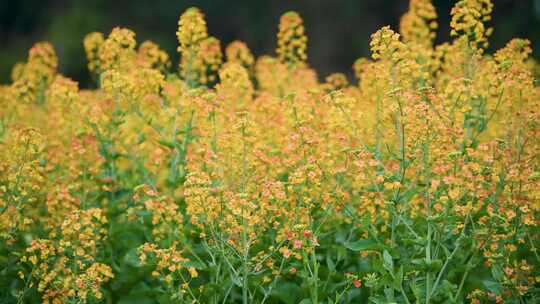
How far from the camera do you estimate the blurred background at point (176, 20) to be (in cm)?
2017

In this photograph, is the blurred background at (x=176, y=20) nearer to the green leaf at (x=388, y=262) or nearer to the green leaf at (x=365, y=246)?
the green leaf at (x=365, y=246)

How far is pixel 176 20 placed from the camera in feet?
70.0

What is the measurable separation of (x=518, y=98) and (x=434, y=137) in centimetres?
119

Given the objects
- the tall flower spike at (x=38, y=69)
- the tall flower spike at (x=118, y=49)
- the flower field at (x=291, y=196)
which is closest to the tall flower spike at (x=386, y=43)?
the flower field at (x=291, y=196)

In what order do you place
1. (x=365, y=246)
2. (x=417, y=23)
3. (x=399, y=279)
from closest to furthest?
1. (x=399, y=279)
2. (x=365, y=246)
3. (x=417, y=23)

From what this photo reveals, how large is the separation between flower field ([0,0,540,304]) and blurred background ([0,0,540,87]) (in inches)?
536

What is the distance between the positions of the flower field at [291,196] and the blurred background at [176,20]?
1360 cm

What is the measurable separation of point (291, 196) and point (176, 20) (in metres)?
17.2

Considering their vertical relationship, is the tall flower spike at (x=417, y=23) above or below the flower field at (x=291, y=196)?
above

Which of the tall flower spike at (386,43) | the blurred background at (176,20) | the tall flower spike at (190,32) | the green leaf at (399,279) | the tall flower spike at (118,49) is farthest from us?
the blurred background at (176,20)

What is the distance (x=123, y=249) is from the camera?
5582 mm

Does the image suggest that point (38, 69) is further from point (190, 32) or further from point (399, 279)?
point (399, 279)

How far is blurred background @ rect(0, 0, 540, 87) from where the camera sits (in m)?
20.2

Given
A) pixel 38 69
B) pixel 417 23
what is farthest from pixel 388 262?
pixel 38 69
